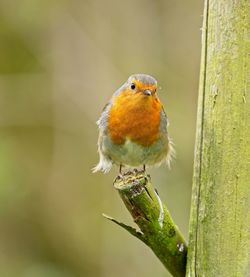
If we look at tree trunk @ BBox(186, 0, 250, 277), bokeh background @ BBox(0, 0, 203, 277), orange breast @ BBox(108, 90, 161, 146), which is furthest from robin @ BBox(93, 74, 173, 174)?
bokeh background @ BBox(0, 0, 203, 277)

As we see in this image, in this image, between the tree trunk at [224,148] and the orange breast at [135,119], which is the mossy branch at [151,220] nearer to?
the tree trunk at [224,148]

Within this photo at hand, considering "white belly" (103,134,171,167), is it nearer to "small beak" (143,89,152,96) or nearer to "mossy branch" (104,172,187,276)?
"small beak" (143,89,152,96)

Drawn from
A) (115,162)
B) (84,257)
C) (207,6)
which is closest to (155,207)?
(207,6)

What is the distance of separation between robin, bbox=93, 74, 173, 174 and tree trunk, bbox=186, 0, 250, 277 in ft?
2.87

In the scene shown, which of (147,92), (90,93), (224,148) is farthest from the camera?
(90,93)

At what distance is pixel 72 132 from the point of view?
22.0 feet

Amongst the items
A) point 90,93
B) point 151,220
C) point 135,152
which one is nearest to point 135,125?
point 135,152

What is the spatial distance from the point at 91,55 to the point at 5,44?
127cm

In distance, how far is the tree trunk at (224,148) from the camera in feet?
9.68

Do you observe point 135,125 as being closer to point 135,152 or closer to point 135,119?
point 135,119

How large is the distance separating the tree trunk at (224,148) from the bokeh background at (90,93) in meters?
3.16

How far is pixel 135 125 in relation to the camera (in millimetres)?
3904

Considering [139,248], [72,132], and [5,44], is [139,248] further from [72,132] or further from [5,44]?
[5,44]

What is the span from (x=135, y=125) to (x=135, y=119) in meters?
0.03
